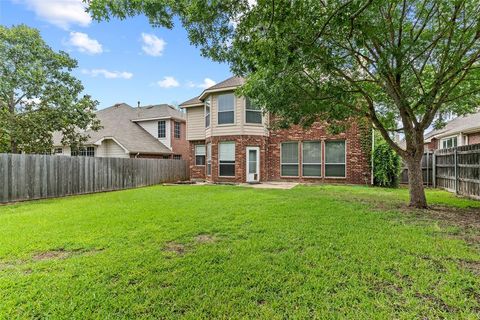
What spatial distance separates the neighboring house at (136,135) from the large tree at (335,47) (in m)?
13.8

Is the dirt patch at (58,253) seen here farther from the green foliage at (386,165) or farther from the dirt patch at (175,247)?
the green foliage at (386,165)

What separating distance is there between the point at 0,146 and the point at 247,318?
18.3 m

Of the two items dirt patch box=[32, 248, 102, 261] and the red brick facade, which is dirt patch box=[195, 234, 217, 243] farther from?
the red brick facade

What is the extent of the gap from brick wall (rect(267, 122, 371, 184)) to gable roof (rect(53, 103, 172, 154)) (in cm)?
Answer: 903

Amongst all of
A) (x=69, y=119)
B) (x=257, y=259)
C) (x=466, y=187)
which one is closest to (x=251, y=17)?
(x=257, y=259)

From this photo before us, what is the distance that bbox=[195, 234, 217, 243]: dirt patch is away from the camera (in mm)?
4570

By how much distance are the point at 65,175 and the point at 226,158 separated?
25.8ft

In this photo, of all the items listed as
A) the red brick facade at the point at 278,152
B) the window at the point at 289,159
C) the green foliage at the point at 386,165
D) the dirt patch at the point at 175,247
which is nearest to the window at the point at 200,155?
the red brick facade at the point at 278,152

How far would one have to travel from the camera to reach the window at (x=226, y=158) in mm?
15211

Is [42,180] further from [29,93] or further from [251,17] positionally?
[251,17]

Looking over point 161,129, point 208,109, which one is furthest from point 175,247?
point 161,129

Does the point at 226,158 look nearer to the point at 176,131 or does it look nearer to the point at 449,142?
the point at 176,131

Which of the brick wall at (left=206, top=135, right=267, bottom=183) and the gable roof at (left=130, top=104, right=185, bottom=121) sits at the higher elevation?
the gable roof at (left=130, top=104, right=185, bottom=121)

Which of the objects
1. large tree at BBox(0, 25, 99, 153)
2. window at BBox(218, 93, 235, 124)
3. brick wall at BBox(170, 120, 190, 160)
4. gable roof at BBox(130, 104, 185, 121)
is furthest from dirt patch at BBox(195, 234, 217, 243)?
gable roof at BBox(130, 104, 185, 121)
